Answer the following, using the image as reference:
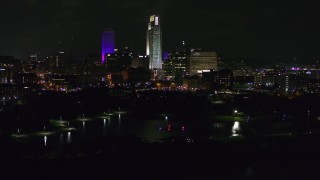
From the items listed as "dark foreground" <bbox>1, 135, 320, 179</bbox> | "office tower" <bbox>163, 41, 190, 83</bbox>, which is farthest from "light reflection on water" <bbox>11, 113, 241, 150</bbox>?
"office tower" <bbox>163, 41, 190, 83</bbox>

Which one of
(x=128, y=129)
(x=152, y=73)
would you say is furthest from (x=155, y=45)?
(x=128, y=129)

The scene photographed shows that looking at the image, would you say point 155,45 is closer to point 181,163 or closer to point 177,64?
point 177,64

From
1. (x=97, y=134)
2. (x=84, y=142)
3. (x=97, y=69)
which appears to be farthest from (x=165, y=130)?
(x=97, y=69)

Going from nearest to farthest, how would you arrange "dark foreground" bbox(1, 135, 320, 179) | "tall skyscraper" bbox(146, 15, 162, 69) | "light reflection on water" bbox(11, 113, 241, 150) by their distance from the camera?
"dark foreground" bbox(1, 135, 320, 179) → "light reflection on water" bbox(11, 113, 241, 150) → "tall skyscraper" bbox(146, 15, 162, 69)

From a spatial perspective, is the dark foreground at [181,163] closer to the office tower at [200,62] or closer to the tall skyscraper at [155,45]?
the office tower at [200,62]

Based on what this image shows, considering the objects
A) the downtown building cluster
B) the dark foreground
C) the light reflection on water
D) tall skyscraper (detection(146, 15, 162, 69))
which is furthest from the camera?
tall skyscraper (detection(146, 15, 162, 69))

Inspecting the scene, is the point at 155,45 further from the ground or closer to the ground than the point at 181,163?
further from the ground

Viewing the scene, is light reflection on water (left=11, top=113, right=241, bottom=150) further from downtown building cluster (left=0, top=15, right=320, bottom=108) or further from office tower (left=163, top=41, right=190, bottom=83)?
office tower (left=163, top=41, right=190, bottom=83)

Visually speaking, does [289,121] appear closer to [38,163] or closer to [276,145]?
[276,145]

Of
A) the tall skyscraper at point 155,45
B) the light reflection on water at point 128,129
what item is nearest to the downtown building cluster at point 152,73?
the tall skyscraper at point 155,45
